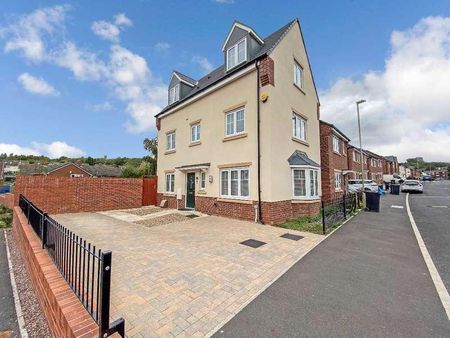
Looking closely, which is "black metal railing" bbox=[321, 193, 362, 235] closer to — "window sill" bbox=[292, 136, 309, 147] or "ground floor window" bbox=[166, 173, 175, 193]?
"window sill" bbox=[292, 136, 309, 147]

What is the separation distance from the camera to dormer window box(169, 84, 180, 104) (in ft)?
60.5

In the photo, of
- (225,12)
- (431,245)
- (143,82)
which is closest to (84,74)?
(143,82)

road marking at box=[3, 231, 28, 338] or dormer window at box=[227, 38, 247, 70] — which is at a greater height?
dormer window at box=[227, 38, 247, 70]

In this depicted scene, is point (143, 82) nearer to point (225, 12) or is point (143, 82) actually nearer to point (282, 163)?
point (225, 12)

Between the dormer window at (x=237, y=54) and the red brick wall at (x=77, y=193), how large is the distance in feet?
39.2

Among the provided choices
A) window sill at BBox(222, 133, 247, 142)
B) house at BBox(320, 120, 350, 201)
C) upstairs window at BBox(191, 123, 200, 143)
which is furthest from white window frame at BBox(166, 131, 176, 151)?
house at BBox(320, 120, 350, 201)

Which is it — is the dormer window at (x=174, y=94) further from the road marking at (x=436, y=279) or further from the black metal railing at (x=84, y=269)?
the road marking at (x=436, y=279)

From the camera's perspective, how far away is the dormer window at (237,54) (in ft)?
41.8

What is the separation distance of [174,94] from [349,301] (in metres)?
18.8

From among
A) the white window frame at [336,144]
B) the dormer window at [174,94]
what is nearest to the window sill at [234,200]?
the dormer window at [174,94]

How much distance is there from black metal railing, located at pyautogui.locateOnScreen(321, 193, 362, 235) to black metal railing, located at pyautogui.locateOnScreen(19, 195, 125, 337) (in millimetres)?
7859

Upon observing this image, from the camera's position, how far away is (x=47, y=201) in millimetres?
14281

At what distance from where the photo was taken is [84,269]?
3.11m

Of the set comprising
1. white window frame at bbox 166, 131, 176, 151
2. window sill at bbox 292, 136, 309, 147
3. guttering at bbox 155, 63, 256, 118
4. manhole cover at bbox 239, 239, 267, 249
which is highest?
guttering at bbox 155, 63, 256, 118
